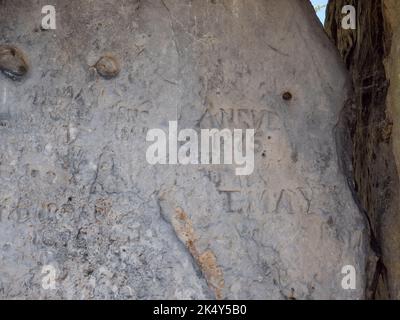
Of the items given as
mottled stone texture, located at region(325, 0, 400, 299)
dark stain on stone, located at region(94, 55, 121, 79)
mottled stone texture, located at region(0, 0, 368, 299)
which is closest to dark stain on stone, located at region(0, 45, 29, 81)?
mottled stone texture, located at region(0, 0, 368, 299)

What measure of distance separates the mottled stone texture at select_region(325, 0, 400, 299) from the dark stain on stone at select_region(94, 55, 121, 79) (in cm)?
74

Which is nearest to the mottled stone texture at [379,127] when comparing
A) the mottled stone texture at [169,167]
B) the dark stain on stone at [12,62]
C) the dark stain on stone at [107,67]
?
the mottled stone texture at [169,167]

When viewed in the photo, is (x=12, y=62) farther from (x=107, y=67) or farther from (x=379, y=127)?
(x=379, y=127)

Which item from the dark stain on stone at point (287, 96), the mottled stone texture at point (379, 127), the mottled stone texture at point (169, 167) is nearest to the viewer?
the mottled stone texture at point (169, 167)

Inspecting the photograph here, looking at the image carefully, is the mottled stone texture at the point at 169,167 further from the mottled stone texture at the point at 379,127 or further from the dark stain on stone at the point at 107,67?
the mottled stone texture at the point at 379,127

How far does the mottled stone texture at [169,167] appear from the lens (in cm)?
234

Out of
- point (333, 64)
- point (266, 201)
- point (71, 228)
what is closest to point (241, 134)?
point (266, 201)

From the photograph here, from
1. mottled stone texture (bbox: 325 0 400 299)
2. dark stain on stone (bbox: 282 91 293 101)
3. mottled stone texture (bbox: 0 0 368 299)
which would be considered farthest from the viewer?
mottled stone texture (bbox: 325 0 400 299)

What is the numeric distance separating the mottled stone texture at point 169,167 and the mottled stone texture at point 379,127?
18 centimetres

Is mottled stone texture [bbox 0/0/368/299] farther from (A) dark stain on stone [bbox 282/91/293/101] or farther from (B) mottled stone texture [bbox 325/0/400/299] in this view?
(B) mottled stone texture [bbox 325/0/400/299]

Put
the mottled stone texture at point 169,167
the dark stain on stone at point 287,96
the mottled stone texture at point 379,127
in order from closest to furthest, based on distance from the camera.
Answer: the mottled stone texture at point 169,167 < the dark stain on stone at point 287,96 < the mottled stone texture at point 379,127

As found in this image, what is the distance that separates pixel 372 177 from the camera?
278cm

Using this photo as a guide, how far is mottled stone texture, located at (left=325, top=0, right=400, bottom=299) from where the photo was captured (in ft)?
8.60
